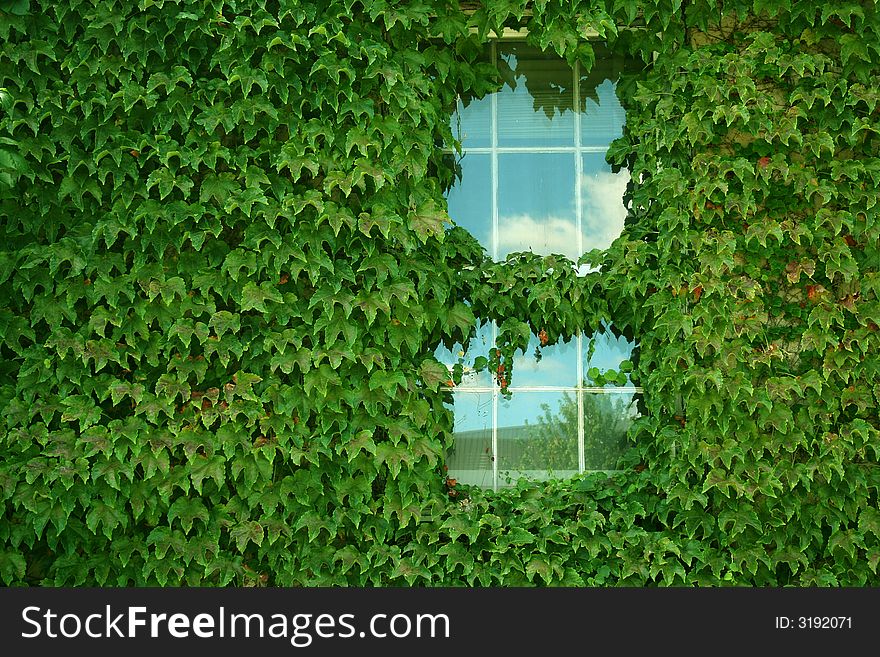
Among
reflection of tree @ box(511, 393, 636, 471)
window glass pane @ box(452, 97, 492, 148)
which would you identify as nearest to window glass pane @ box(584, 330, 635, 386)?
reflection of tree @ box(511, 393, 636, 471)

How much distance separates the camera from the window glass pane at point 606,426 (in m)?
4.34

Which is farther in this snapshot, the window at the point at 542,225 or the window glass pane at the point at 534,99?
the window glass pane at the point at 534,99

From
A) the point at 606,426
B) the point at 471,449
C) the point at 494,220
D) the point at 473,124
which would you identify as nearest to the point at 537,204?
the point at 494,220

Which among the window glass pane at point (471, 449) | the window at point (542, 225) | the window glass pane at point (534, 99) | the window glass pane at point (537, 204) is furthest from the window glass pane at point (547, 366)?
the window glass pane at point (534, 99)

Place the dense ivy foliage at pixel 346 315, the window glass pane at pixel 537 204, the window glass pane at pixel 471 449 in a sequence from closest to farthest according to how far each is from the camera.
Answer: the dense ivy foliage at pixel 346 315 < the window glass pane at pixel 471 449 < the window glass pane at pixel 537 204

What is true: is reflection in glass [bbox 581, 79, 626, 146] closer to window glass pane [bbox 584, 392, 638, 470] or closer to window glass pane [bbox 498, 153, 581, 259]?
window glass pane [bbox 498, 153, 581, 259]

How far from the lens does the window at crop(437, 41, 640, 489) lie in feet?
14.2

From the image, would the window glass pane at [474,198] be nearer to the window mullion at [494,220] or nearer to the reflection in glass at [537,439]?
the window mullion at [494,220]

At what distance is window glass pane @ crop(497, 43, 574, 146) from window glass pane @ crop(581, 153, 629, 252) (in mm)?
163

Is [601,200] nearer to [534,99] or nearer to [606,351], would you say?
[534,99]

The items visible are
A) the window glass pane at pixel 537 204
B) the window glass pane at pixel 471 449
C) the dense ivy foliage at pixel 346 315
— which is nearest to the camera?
the dense ivy foliage at pixel 346 315

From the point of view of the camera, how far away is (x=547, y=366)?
4371 millimetres

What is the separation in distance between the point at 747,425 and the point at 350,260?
181cm

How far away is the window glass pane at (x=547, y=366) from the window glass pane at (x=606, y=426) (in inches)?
5.1
